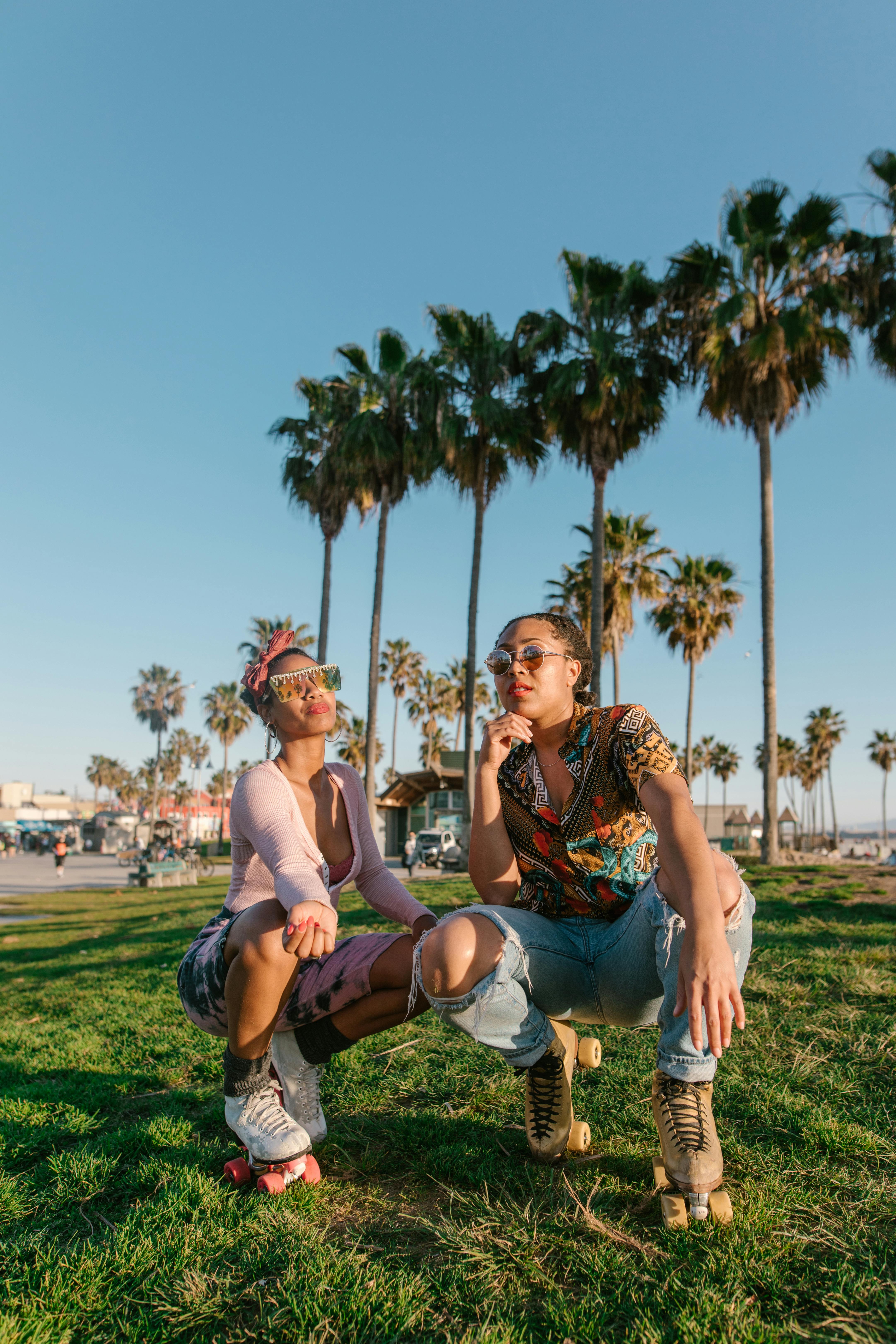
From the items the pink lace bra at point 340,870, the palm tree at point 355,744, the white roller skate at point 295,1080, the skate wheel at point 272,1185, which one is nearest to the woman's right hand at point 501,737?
the pink lace bra at point 340,870

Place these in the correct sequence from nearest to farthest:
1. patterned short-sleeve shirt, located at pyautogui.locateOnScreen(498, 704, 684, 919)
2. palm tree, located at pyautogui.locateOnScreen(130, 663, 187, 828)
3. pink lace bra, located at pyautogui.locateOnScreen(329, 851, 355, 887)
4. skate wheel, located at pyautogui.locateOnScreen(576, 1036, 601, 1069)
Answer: patterned short-sleeve shirt, located at pyautogui.locateOnScreen(498, 704, 684, 919), skate wheel, located at pyautogui.locateOnScreen(576, 1036, 601, 1069), pink lace bra, located at pyautogui.locateOnScreen(329, 851, 355, 887), palm tree, located at pyautogui.locateOnScreen(130, 663, 187, 828)

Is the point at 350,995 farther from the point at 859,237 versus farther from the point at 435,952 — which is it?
the point at 859,237

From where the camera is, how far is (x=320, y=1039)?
104 inches

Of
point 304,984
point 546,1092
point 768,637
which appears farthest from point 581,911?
point 768,637

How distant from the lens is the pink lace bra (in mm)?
2947

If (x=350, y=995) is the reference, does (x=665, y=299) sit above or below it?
above

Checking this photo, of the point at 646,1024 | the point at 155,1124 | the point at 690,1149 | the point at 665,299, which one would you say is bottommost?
the point at 155,1124

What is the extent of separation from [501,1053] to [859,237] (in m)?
20.5

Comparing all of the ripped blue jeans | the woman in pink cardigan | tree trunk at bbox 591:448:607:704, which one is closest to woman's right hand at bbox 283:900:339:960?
the woman in pink cardigan

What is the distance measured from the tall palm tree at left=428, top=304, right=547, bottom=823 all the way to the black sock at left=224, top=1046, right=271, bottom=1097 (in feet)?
55.5

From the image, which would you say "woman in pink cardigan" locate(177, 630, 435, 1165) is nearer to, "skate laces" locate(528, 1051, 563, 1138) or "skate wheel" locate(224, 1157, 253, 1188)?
"skate wheel" locate(224, 1157, 253, 1188)

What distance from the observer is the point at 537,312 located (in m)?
19.4

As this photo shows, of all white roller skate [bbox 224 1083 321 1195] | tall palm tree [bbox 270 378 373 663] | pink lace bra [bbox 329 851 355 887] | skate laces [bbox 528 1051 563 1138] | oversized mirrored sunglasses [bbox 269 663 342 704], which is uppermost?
tall palm tree [bbox 270 378 373 663]

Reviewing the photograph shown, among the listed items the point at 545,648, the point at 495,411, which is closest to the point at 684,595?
the point at 495,411
